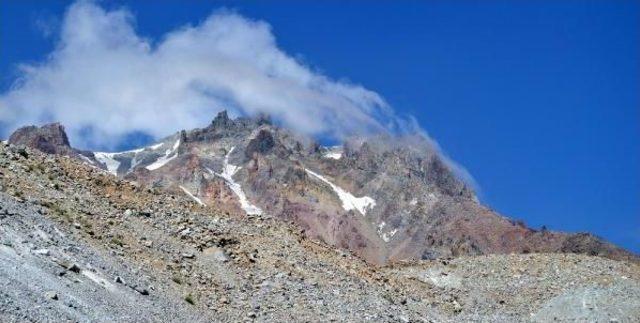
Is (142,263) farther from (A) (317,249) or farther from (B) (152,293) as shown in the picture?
(A) (317,249)

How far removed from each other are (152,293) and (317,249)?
13523 millimetres

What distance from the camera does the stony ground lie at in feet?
97.9

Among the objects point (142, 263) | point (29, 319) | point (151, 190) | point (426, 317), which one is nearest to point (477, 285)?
point (426, 317)

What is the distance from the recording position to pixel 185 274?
36938 mm

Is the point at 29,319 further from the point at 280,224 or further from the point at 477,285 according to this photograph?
the point at 477,285

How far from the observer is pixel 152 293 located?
3316 cm

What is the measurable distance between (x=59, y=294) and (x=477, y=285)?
32.3m

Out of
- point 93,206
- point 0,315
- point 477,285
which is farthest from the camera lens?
point 477,285

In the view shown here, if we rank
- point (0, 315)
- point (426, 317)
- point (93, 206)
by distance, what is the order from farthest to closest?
point (426, 317)
point (93, 206)
point (0, 315)

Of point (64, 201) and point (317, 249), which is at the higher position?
point (317, 249)

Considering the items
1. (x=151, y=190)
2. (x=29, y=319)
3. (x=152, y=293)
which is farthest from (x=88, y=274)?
(x=151, y=190)

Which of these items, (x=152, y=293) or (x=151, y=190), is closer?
(x=152, y=293)

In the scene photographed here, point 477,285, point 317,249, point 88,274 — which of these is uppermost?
point 477,285

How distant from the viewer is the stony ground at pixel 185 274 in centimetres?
2984
